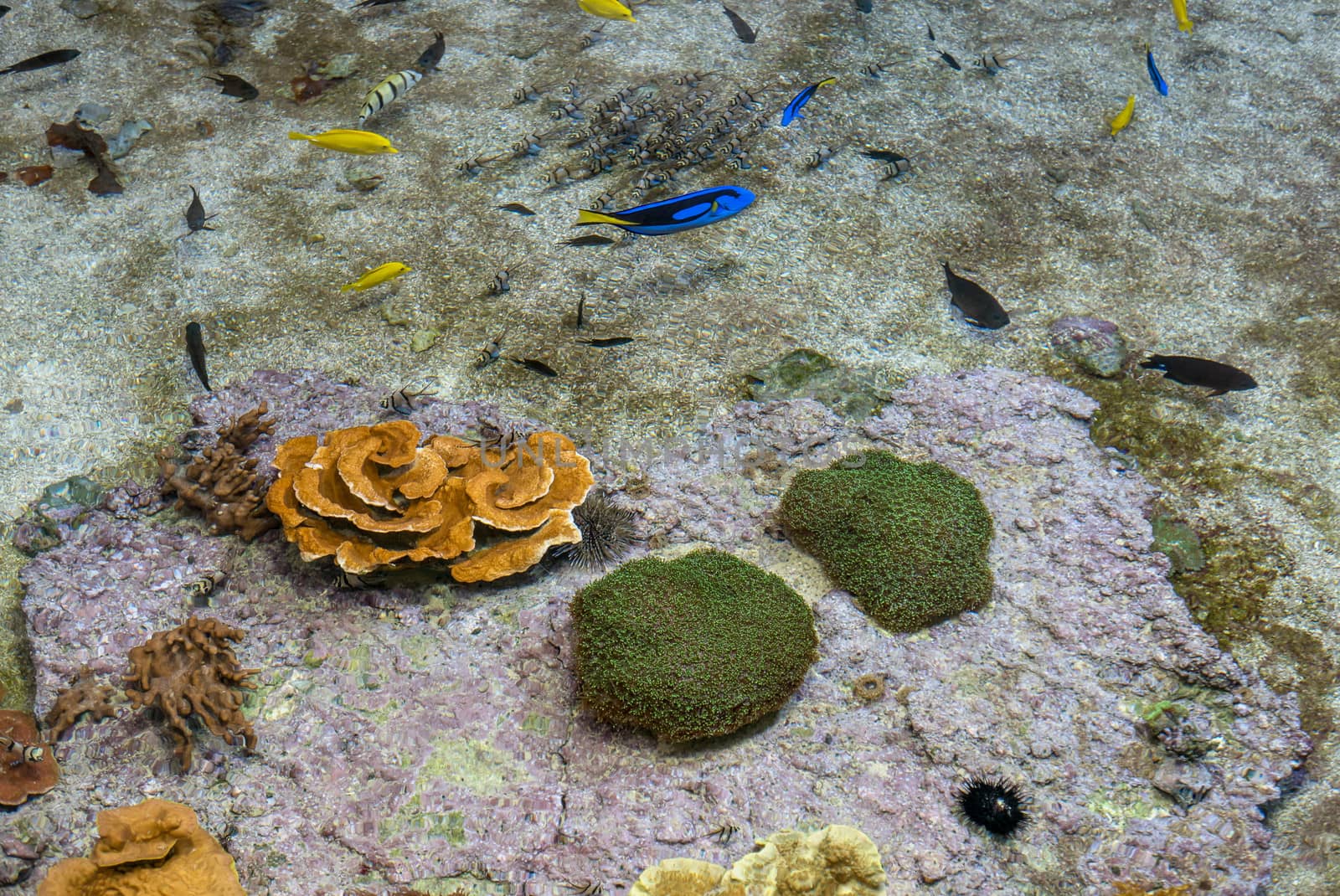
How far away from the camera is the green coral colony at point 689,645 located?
3.62 meters

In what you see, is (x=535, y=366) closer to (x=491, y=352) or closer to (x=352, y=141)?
(x=491, y=352)

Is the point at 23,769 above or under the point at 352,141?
under

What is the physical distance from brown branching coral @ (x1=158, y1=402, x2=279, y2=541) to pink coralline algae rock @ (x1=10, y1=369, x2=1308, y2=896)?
0.11m

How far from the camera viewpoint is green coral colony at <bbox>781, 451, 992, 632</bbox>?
4.08m

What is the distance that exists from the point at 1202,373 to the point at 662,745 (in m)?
3.43

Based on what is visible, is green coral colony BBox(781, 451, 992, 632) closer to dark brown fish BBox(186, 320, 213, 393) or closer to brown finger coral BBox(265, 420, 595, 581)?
brown finger coral BBox(265, 420, 595, 581)

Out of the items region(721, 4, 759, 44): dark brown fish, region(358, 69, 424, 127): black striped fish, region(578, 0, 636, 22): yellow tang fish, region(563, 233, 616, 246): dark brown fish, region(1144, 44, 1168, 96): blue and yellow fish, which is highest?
region(578, 0, 636, 22): yellow tang fish

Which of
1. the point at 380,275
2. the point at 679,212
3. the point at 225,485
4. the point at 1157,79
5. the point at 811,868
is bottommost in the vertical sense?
the point at 225,485

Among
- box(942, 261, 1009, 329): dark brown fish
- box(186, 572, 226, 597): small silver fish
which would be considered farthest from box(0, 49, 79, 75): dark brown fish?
box(942, 261, 1009, 329): dark brown fish

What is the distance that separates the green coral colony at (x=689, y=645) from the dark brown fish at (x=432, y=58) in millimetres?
5156

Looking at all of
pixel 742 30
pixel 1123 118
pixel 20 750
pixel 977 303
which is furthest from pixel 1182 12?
pixel 20 750

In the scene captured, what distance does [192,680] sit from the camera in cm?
378

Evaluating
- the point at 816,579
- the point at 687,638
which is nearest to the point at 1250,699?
the point at 816,579

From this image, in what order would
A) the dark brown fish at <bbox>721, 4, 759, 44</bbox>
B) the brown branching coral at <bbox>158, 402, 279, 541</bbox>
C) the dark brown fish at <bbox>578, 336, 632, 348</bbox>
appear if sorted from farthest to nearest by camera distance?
the dark brown fish at <bbox>721, 4, 759, 44</bbox>, the dark brown fish at <bbox>578, 336, 632, 348</bbox>, the brown branching coral at <bbox>158, 402, 279, 541</bbox>
